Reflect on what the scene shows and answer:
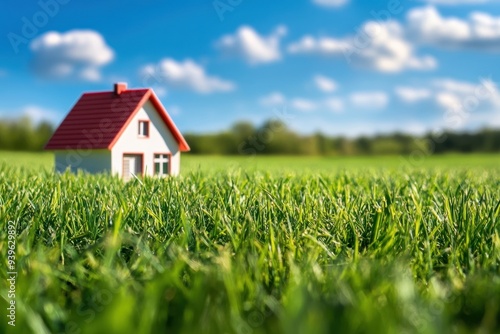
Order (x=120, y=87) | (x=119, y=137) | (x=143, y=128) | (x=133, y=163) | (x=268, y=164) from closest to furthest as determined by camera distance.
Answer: (x=119, y=137) < (x=133, y=163) < (x=143, y=128) < (x=120, y=87) < (x=268, y=164)

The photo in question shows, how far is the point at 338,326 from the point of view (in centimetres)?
106

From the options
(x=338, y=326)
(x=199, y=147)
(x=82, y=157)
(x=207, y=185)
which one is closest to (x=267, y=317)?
(x=338, y=326)

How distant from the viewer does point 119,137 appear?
5.69 metres

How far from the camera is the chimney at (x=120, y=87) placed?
6597 millimetres

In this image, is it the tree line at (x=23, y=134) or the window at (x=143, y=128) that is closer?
the window at (x=143, y=128)

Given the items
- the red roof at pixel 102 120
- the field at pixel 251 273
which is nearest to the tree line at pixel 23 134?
the red roof at pixel 102 120

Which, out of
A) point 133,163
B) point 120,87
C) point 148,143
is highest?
point 120,87

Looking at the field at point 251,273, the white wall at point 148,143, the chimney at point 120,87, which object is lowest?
the field at point 251,273

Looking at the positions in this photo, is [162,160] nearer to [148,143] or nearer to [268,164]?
[148,143]

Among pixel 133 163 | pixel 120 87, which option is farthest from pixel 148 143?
pixel 120 87

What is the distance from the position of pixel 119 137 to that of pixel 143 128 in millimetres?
539

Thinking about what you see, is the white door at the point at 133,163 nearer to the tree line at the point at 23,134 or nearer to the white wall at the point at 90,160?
the white wall at the point at 90,160

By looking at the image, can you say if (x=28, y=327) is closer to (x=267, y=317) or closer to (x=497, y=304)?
(x=267, y=317)

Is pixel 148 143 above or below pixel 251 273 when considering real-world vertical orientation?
above
